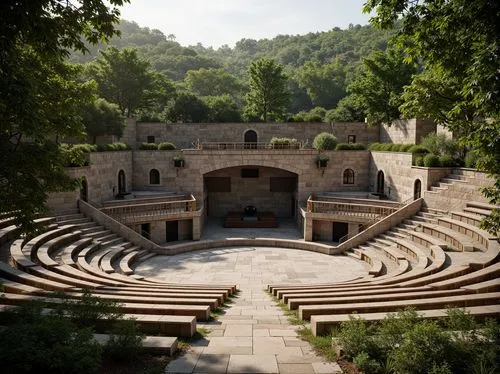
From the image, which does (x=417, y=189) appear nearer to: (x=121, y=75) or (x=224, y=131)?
(x=224, y=131)

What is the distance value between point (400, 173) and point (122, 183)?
2220cm

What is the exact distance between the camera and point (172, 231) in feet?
97.3

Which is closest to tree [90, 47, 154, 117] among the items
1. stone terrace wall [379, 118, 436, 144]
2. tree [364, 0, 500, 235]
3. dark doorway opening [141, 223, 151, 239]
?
dark doorway opening [141, 223, 151, 239]

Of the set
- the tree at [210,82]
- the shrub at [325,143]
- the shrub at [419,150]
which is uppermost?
the tree at [210,82]

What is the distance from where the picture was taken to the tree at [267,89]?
4606cm

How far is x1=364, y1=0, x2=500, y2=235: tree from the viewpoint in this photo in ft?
25.6

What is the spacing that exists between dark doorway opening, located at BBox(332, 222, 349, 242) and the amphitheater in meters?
0.09

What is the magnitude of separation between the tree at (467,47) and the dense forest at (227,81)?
20.7 feet

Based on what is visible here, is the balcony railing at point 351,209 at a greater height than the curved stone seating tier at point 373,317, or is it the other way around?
the balcony railing at point 351,209

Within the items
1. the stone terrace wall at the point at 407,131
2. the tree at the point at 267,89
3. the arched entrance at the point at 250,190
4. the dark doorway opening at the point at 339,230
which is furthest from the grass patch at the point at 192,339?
the tree at the point at 267,89

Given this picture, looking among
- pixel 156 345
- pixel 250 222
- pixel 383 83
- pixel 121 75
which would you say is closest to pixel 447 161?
pixel 250 222

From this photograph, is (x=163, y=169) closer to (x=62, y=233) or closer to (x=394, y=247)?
(x=62, y=233)

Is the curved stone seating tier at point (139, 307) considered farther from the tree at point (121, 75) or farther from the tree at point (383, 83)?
the tree at point (121, 75)

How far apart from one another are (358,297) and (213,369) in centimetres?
565
